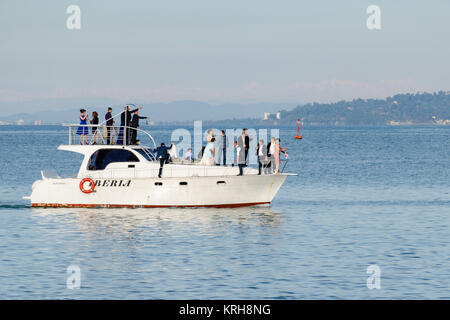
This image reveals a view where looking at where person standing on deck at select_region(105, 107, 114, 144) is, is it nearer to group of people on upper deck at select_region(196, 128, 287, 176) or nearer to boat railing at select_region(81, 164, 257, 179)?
boat railing at select_region(81, 164, 257, 179)

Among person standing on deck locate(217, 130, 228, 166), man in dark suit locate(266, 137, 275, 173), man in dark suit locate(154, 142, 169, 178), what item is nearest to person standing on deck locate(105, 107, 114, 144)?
man in dark suit locate(154, 142, 169, 178)

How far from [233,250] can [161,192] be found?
33.0 feet

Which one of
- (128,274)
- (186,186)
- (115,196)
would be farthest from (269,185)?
(128,274)

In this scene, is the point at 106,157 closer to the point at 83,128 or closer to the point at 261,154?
the point at 83,128

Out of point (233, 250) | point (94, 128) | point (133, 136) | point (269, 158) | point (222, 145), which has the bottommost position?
point (233, 250)

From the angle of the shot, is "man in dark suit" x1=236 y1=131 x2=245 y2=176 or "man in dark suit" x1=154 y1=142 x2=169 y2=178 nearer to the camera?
"man in dark suit" x1=154 y1=142 x2=169 y2=178

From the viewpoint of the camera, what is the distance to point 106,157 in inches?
1607

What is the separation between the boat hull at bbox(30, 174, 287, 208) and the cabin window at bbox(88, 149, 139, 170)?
81 cm

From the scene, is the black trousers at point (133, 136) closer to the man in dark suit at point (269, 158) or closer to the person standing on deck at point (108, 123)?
the person standing on deck at point (108, 123)

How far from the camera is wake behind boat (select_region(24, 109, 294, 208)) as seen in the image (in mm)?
39688

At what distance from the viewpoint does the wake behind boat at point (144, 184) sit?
39688 mm

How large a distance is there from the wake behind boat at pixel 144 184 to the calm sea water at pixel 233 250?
0.63 m

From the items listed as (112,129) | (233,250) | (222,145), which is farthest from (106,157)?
(233,250)
